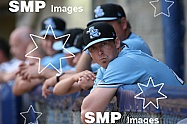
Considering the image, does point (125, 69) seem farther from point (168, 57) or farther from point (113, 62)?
point (168, 57)

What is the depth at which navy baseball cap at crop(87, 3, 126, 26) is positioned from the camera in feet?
11.6

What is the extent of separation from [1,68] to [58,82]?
2.97 m

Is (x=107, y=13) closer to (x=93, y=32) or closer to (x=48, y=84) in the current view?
(x=93, y=32)

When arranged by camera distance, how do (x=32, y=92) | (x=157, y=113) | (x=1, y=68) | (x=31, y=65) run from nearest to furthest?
1. (x=157, y=113)
2. (x=31, y=65)
3. (x=32, y=92)
4. (x=1, y=68)

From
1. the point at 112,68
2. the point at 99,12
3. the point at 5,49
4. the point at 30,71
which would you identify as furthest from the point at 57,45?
the point at 5,49

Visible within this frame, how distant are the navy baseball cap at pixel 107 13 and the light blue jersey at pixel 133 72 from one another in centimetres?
49

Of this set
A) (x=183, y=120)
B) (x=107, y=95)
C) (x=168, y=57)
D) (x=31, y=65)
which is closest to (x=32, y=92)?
(x=31, y=65)

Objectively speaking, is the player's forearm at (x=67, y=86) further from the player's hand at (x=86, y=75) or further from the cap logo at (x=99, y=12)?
the cap logo at (x=99, y=12)

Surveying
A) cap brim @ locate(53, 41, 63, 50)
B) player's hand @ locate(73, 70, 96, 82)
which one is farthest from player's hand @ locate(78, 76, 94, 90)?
cap brim @ locate(53, 41, 63, 50)

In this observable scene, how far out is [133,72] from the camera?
301 centimetres

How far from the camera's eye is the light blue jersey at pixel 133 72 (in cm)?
300

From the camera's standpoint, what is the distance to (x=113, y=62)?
3.06 metres

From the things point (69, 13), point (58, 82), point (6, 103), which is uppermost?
point (69, 13)

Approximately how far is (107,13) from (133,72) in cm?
64
